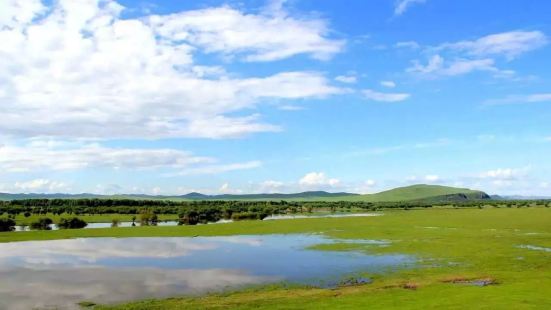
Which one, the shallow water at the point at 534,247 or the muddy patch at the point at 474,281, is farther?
the shallow water at the point at 534,247

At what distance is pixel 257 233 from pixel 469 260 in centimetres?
4197

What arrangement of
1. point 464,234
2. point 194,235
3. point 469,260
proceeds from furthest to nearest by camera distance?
point 194,235, point 464,234, point 469,260

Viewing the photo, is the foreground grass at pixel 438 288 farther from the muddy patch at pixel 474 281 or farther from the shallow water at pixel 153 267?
the shallow water at pixel 153 267

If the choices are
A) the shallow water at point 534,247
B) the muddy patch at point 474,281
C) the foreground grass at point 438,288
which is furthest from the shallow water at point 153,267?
the shallow water at point 534,247

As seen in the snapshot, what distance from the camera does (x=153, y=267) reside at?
46.0 m

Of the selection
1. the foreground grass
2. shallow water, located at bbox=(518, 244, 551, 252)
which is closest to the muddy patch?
the foreground grass

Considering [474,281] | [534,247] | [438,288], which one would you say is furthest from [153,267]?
[534,247]

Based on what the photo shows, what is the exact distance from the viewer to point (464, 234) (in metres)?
68.6

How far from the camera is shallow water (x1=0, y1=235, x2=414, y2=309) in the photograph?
113ft

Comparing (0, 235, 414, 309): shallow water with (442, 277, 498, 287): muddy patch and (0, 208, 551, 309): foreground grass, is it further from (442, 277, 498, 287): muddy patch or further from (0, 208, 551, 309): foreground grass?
(442, 277, 498, 287): muddy patch

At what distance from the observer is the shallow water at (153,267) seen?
34594 millimetres

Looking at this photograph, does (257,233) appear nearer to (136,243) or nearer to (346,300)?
(136,243)

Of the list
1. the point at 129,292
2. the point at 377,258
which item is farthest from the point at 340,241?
the point at 129,292

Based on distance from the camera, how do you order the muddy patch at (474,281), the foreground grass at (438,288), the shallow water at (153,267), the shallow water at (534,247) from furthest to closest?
1. the shallow water at (534,247)
2. the shallow water at (153,267)
3. the muddy patch at (474,281)
4. the foreground grass at (438,288)
